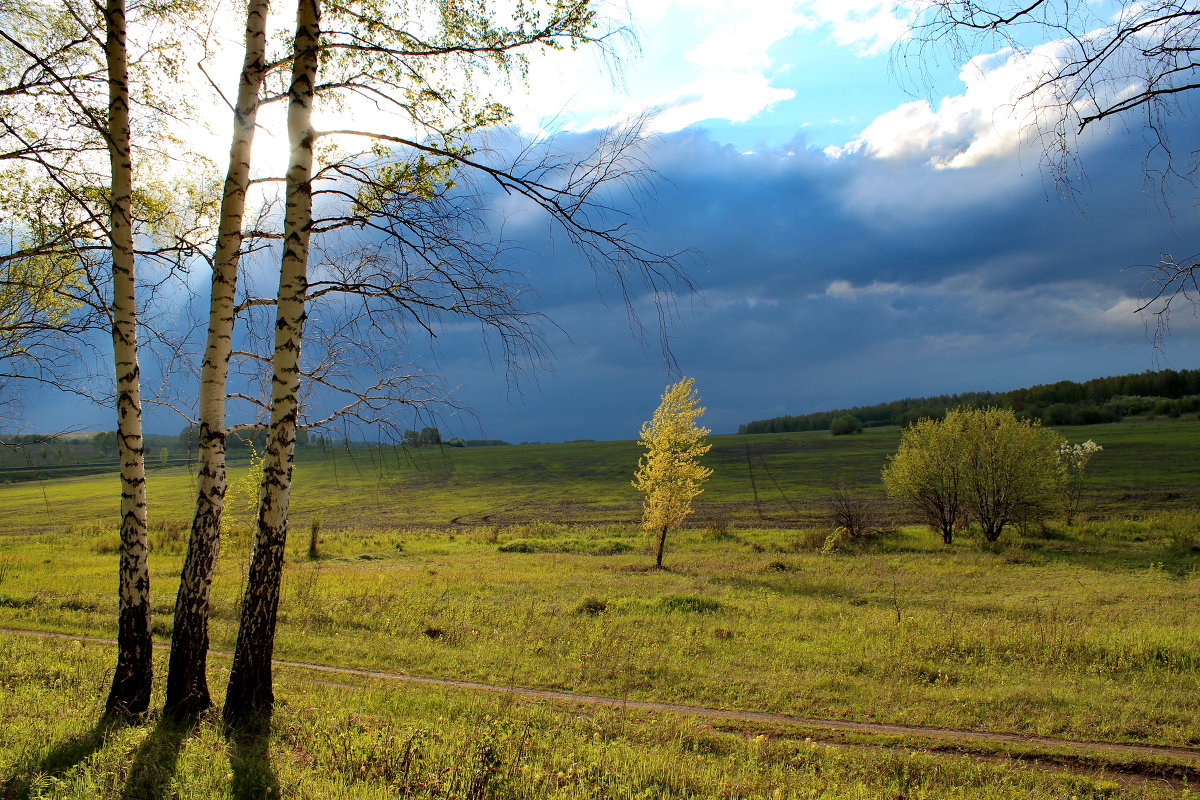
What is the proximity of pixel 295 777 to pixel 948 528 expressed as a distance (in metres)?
37.7

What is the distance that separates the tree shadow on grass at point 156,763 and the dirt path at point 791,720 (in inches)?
183

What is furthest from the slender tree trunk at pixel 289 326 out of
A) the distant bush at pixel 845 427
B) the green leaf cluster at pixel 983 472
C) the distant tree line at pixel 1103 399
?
the distant bush at pixel 845 427

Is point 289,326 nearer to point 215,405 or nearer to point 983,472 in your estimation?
point 215,405

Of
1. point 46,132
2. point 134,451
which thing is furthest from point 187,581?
point 46,132

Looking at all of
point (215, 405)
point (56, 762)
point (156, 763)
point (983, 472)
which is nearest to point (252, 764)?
point (156, 763)

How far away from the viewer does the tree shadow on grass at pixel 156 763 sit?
4672mm

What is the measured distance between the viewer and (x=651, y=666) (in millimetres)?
11781

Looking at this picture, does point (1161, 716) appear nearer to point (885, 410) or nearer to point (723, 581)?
point (723, 581)

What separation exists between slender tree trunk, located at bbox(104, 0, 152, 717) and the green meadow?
0.56m

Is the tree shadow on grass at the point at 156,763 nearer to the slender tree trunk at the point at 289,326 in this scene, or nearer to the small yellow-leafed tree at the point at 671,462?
the slender tree trunk at the point at 289,326

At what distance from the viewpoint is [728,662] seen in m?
12.4

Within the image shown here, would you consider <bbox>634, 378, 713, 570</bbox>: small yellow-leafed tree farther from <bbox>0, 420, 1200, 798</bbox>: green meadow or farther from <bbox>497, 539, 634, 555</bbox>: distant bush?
<bbox>497, 539, 634, 555</bbox>: distant bush

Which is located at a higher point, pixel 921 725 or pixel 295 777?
pixel 295 777

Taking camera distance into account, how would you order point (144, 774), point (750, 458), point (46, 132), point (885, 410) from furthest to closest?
point (885, 410)
point (750, 458)
point (46, 132)
point (144, 774)
